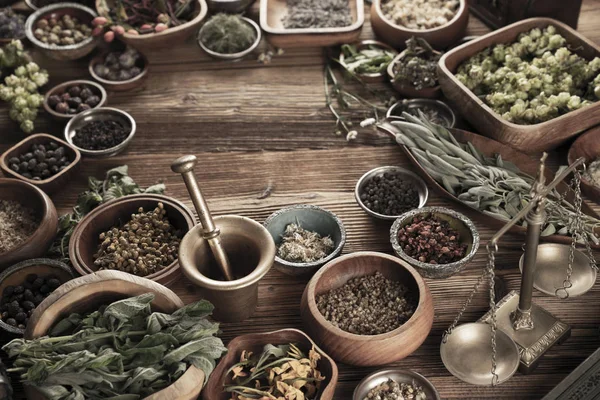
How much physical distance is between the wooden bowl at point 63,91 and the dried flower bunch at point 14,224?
0.54m

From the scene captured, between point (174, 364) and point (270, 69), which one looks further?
point (270, 69)

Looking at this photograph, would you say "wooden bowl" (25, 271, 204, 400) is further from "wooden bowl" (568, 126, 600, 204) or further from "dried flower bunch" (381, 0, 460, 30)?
"dried flower bunch" (381, 0, 460, 30)

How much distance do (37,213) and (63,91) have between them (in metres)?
0.77

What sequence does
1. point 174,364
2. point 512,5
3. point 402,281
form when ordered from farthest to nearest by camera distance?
point 512,5 < point 402,281 < point 174,364

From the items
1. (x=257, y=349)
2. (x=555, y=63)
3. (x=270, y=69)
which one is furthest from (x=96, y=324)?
(x=555, y=63)

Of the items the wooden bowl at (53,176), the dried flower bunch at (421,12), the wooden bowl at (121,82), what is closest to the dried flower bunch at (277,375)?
the wooden bowl at (53,176)

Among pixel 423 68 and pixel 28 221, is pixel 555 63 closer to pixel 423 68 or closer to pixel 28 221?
pixel 423 68

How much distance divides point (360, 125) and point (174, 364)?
145cm

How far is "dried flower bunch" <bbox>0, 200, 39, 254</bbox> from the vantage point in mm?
2611

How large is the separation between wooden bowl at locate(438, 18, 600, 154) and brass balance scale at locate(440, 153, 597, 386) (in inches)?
18.3

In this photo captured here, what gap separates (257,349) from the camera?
2262 millimetres

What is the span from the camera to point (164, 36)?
3416mm

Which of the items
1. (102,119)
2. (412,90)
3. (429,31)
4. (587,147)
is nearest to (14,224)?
(102,119)

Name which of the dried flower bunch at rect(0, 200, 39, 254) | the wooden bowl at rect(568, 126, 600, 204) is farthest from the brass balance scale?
the dried flower bunch at rect(0, 200, 39, 254)
